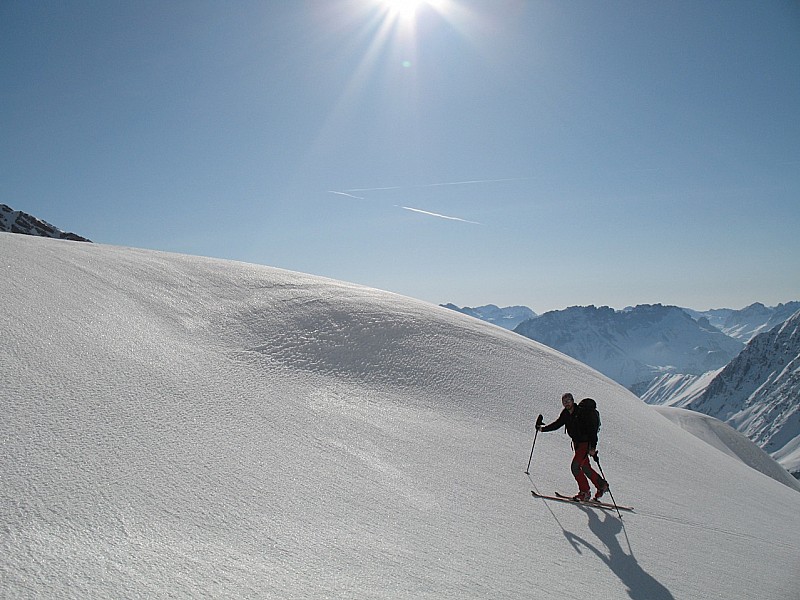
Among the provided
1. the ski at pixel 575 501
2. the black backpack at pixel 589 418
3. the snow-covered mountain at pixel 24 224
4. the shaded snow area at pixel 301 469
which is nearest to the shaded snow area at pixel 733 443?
the shaded snow area at pixel 301 469

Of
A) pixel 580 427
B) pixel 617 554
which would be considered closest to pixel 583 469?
pixel 580 427

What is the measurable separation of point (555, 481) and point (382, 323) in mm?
6170

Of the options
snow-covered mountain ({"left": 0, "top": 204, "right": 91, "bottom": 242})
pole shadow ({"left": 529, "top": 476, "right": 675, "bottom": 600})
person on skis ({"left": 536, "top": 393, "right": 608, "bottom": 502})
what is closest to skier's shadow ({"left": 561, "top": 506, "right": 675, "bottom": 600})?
pole shadow ({"left": 529, "top": 476, "right": 675, "bottom": 600})

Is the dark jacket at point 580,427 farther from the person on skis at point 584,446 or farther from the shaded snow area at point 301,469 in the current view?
the shaded snow area at point 301,469

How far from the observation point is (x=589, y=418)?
7.44m

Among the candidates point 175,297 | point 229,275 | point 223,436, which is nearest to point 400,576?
point 223,436

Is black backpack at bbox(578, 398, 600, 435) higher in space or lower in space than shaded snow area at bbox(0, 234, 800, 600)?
higher

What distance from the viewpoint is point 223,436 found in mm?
6008

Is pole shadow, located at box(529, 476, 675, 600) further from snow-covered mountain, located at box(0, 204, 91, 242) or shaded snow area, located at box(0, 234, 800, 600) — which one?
snow-covered mountain, located at box(0, 204, 91, 242)

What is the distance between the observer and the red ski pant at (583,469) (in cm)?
736

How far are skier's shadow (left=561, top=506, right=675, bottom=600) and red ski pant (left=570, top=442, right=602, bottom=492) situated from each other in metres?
0.43

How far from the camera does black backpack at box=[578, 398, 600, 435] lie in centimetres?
741

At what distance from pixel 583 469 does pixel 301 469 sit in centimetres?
465

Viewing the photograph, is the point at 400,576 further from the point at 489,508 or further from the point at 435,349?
the point at 435,349
